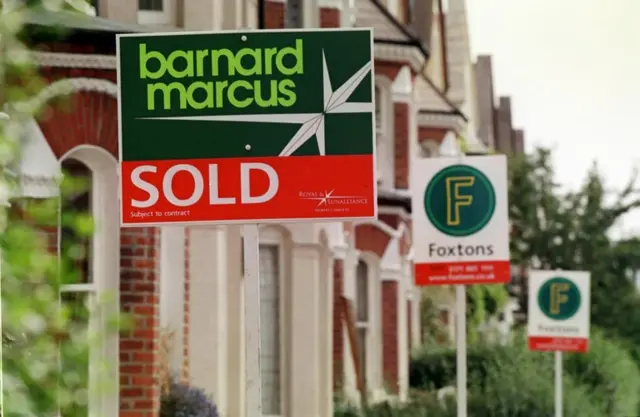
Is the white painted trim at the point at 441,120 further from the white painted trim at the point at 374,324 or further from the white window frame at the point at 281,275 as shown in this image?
the white window frame at the point at 281,275

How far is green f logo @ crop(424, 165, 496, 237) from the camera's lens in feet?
34.6

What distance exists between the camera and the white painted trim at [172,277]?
11750 mm

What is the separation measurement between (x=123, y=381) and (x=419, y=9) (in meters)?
17.4

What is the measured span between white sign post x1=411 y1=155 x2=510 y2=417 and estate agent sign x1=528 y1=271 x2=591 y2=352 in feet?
22.9

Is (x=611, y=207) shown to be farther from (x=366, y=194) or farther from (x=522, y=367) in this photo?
(x=366, y=194)

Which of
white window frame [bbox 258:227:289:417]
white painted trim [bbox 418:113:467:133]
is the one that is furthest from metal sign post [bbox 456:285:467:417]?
white painted trim [bbox 418:113:467:133]

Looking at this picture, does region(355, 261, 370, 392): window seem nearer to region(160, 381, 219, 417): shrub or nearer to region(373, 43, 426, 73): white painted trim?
region(373, 43, 426, 73): white painted trim

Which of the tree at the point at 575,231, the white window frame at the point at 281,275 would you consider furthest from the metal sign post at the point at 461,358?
the tree at the point at 575,231

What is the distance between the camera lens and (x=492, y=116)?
52.1m

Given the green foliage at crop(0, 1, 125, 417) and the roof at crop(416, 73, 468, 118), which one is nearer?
the green foliage at crop(0, 1, 125, 417)

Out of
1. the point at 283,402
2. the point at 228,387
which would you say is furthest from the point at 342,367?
the point at 228,387

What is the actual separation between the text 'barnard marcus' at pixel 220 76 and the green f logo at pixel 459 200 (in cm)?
465

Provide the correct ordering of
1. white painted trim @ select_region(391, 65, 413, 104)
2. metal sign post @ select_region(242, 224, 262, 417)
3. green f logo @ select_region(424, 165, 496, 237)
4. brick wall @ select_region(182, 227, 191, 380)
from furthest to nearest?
white painted trim @ select_region(391, 65, 413, 104) → brick wall @ select_region(182, 227, 191, 380) → green f logo @ select_region(424, 165, 496, 237) → metal sign post @ select_region(242, 224, 262, 417)

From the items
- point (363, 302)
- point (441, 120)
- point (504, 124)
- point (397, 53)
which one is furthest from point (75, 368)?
point (504, 124)
